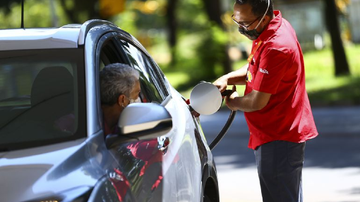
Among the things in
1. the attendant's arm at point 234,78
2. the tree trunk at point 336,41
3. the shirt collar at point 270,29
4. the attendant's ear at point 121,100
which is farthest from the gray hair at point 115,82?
the tree trunk at point 336,41

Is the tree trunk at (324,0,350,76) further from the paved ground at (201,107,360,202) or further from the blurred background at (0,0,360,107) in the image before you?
the paved ground at (201,107,360,202)

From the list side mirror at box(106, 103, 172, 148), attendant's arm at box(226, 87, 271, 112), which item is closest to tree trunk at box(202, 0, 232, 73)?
attendant's arm at box(226, 87, 271, 112)

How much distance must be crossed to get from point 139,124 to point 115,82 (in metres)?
0.59

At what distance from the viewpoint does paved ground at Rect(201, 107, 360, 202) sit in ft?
29.4

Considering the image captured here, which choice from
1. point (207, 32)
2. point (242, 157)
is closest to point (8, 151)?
point (242, 157)

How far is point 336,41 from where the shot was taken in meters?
23.9

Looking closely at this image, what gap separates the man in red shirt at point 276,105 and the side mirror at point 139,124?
1176 mm

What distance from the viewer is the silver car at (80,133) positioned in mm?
3131

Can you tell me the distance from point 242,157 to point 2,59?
8.93 meters

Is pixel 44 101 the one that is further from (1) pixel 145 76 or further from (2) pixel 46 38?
(1) pixel 145 76

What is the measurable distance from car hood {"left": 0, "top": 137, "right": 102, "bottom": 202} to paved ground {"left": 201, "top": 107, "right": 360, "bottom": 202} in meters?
5.47

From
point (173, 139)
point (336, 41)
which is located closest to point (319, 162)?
point (173, 139)

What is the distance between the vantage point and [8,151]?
336 centimetres

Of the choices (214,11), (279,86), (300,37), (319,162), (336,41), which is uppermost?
(279,86)
